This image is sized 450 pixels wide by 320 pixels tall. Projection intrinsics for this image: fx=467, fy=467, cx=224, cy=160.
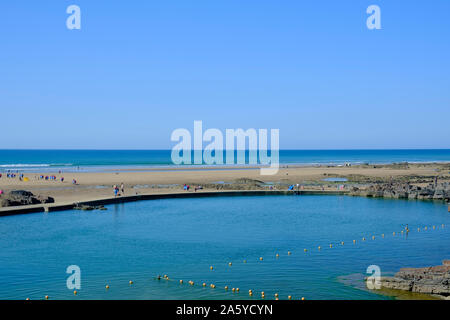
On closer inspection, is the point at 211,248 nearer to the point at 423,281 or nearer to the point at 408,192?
the point at 423,281

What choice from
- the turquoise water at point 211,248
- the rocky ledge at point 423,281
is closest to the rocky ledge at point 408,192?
the turquoise water at point 211,248

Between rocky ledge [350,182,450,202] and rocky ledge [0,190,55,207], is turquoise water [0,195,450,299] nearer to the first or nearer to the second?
rocky ledge [0,190,55,207]

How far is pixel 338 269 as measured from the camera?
72.1 feet

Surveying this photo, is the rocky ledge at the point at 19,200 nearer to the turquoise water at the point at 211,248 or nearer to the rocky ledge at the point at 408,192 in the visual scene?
the turquoise water at the point at 211,248

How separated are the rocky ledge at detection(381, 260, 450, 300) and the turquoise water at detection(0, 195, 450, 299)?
1.45 meters

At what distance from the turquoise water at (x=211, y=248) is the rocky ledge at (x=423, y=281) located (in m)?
1.45

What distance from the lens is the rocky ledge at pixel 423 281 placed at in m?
17.9

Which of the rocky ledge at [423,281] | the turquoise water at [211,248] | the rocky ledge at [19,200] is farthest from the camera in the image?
the rocky ledge at [19,200]

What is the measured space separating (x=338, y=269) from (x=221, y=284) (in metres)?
5.89

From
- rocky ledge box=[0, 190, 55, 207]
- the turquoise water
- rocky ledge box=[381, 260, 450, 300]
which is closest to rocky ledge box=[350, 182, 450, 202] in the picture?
the turquoise water

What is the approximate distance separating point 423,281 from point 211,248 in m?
11.9

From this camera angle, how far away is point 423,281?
18.5 meters

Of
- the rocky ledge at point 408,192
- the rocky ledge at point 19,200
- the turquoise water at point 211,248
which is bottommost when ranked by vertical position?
the turquoise water at point 211,248
